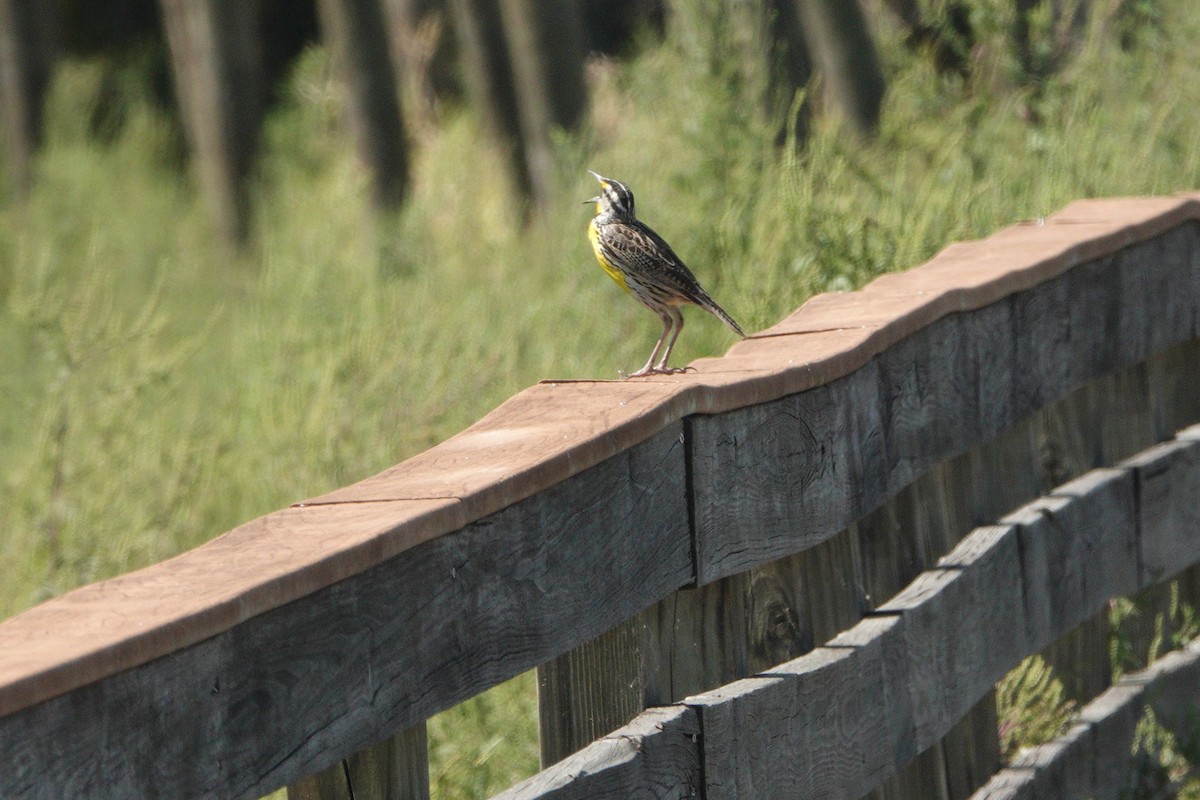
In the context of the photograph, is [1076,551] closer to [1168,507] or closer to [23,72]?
[1168,507]

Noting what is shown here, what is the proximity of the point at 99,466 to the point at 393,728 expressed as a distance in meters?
4.10

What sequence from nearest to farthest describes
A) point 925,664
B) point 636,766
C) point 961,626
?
point 636,766
point 925,664
point 961,626

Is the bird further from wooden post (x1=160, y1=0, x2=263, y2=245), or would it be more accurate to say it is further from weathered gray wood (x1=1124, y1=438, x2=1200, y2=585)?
wooden post (x1=160, y1=0, x2=263, y2=245)

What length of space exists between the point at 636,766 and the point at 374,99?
439 inches

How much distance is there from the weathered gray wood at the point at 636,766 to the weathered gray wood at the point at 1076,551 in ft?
4.83

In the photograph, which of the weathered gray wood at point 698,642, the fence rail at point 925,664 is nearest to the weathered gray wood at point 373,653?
the weathered gray wood at point 698,642

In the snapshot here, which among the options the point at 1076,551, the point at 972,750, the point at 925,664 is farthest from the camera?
the point at 1076,551

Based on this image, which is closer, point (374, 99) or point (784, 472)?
point (784, 472)

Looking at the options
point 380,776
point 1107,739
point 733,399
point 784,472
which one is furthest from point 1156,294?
point 380,776

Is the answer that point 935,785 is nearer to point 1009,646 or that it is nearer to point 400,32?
point 1009,646

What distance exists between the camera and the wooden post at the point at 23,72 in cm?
1828

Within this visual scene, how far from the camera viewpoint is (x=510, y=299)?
7.64 m

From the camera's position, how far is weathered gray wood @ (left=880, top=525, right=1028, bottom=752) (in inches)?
136

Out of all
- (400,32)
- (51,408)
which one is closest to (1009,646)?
(51,408)
